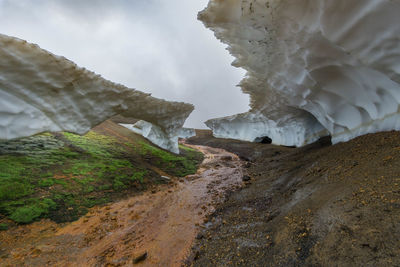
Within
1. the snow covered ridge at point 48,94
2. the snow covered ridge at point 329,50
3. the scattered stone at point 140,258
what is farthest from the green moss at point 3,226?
the snow covered ridge at point 329,50

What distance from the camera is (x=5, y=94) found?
4078 mm

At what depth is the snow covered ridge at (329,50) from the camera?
293 cm

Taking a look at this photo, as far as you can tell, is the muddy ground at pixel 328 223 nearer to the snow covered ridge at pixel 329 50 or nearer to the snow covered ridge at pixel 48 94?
the snow covered ridge at pixel 329 50

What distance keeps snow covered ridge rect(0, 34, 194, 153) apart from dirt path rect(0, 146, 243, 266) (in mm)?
2674

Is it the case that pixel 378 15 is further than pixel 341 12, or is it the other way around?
pixel 341 12

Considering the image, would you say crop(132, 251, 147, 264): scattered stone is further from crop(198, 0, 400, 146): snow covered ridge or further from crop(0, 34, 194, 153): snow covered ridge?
crop(198, 0, 400, 146): snow covered ridge

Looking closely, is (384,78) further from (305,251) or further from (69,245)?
(69,245)

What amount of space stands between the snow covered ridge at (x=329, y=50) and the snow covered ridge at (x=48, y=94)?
391 centimetres

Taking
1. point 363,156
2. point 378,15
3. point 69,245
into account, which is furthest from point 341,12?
point 69,245

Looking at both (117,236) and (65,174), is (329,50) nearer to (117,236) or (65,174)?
(117,236)

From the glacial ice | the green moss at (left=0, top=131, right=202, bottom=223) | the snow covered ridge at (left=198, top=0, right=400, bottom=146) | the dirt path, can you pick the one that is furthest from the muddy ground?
the glacial ice

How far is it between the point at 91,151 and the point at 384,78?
8787mm

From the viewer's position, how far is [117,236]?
325 cm

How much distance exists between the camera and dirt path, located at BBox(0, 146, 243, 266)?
261cm
